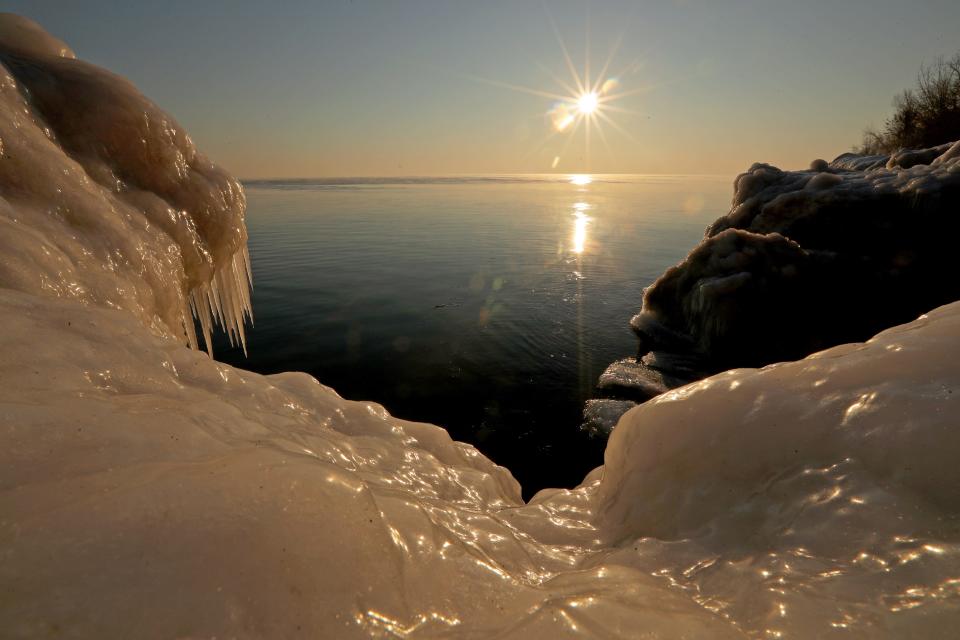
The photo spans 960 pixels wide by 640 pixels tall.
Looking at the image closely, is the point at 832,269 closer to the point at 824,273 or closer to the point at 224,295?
the point at 824,273

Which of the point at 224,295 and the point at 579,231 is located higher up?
the point at 579,231

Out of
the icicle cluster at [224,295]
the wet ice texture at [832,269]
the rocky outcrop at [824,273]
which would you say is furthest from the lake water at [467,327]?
the icicle cluster at [224,295]

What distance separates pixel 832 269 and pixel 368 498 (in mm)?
9025

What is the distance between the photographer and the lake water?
23.9ft

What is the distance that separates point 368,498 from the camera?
1.64 m

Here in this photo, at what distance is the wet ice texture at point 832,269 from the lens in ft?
24.2

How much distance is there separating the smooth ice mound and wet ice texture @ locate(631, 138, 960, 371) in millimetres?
5786

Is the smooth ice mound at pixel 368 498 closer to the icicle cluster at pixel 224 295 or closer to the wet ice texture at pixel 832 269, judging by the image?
the icicle cluster at pixel 224 295

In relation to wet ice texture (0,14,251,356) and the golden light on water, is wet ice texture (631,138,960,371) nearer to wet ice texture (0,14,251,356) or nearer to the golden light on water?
wet ice texture (0,14,251,356)

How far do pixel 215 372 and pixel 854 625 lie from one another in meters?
3.13

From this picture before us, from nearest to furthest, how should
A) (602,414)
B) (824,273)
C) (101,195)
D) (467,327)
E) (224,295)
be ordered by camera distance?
(101,195) → (224,295) → (602,414) → (824,273) → (467,327)

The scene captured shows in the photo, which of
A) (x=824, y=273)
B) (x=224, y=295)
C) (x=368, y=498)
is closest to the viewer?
(x=368, y=498)

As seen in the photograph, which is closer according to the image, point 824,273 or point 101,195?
point 101,195

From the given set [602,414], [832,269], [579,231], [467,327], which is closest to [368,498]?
[602,414]
